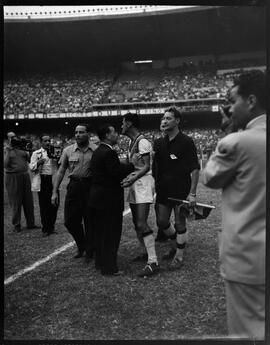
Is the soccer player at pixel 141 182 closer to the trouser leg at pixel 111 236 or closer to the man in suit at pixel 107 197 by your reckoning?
the man in suit at pixel 107 197

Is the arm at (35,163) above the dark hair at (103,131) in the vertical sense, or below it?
below

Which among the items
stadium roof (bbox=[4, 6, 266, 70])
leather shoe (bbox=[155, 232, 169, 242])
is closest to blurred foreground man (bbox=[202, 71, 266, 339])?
leather shoe (bbox=[155, 232, 169, 242])

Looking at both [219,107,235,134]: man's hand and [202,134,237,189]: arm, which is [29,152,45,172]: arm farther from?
[202,134,237,189]: arm

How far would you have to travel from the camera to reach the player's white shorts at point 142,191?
4.66 meters

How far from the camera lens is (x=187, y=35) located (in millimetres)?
26688

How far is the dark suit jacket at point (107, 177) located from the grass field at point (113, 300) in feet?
2.98

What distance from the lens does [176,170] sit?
4672mm

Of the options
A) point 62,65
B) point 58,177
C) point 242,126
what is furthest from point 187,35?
point 242,126

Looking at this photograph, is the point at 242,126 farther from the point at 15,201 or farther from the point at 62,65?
the point at 62,65

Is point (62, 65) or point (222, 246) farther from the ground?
point (62, 65)

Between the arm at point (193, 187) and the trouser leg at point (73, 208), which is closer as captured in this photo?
the arm at point (193, 187)

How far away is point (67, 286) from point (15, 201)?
3.48 m

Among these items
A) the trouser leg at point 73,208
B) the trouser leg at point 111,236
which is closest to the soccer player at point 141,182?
the trouser leg at point 111,236

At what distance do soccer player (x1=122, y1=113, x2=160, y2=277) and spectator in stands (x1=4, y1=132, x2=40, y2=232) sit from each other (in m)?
3.13
